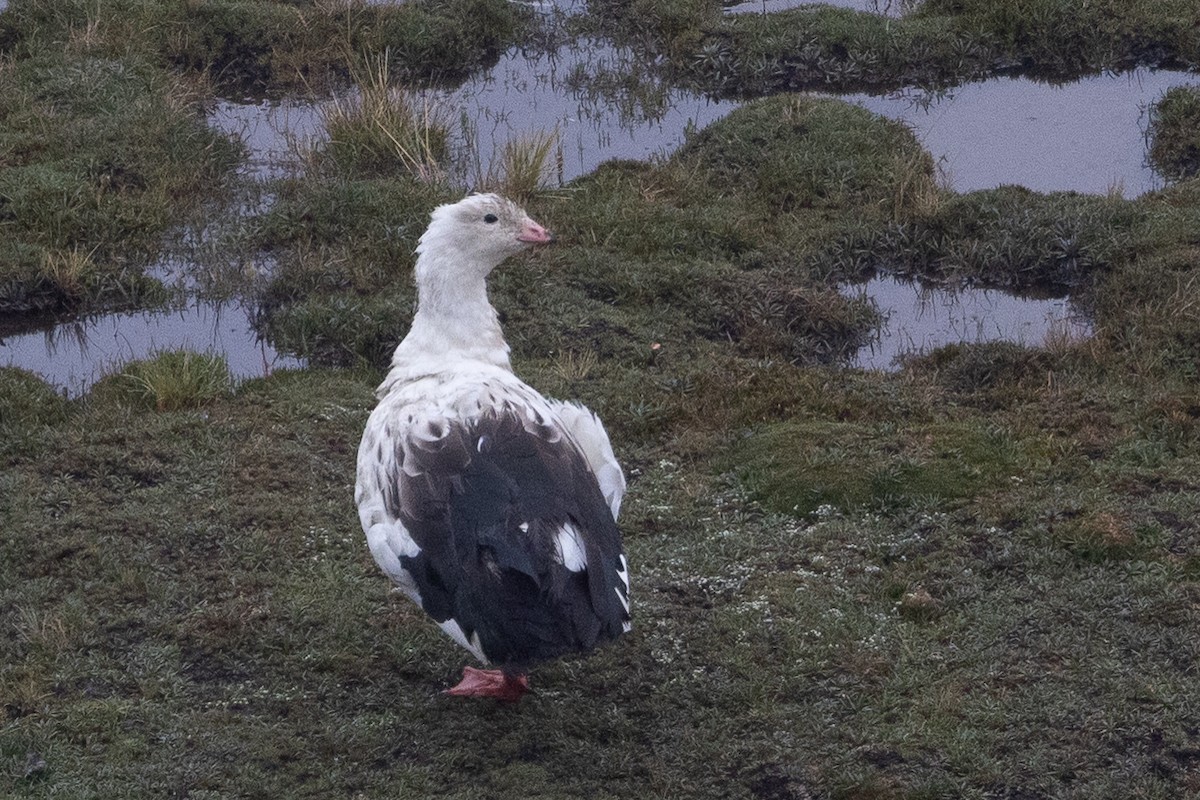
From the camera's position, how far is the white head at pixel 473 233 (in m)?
6.57

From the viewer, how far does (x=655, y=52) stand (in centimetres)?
1250

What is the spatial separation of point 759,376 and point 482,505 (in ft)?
9.79

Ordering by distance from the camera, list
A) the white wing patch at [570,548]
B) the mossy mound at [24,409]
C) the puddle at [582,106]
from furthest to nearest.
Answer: the puddle at [582,106]
the mossy mound at [24,409]
the white wing patch at [570,548]

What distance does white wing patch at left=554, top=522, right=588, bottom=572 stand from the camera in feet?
17.1

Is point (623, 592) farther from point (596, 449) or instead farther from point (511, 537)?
point (596, 449)

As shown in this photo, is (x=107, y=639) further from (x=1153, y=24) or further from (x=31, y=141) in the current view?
(x=1153, y=24)

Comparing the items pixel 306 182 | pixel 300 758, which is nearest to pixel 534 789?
pixel 300 758

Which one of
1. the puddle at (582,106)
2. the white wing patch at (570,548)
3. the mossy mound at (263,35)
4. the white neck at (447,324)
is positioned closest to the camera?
the white wing patch at (570,548)

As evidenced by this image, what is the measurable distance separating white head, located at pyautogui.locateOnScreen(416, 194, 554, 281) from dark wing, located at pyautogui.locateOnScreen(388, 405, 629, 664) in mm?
977

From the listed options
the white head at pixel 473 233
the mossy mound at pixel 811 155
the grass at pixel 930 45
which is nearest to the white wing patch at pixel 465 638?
the white head at pixel 473 233

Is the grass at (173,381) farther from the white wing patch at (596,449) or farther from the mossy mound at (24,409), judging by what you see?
the white wing patch at (596,449)

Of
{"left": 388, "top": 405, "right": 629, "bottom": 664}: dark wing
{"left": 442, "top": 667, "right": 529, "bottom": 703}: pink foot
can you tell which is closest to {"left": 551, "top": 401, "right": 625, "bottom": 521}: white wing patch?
{"left": 388, "top": 405, "right": 629, "bottom": 664}: dark wing

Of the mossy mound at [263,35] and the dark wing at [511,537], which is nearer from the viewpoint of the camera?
the dark wing at [511,537]

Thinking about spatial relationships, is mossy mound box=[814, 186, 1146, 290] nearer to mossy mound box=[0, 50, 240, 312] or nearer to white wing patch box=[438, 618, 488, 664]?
mossy mound box=[0, 50, 240, 312]
